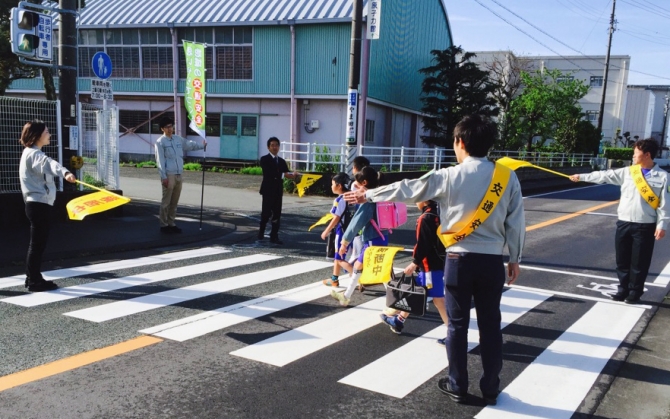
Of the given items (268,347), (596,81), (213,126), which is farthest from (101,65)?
(596,81)

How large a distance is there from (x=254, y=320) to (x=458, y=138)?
2.83 m

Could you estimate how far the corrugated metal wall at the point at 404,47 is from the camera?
24.3m

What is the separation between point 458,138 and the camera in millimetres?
3686

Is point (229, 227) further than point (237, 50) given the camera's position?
No

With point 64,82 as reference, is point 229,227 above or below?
below

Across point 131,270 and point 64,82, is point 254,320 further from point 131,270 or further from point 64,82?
point 64,82

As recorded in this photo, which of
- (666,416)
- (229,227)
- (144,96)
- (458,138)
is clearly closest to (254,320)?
(458,138)

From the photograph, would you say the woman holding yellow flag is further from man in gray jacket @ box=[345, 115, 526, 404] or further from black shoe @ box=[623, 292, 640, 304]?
black shoe @ box=[623, 292, 640, 304]

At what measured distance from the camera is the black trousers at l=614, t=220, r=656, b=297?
6453 millimetres

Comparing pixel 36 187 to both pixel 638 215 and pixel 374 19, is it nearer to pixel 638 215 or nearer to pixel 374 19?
pixel 638 215

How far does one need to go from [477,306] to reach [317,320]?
2122 millimetres

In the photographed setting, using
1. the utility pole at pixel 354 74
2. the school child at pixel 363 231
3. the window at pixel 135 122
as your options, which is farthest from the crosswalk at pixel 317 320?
the window at pixel 135 122

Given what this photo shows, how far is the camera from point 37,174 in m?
6.06

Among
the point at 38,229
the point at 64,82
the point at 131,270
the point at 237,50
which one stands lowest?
the point at 131,270
